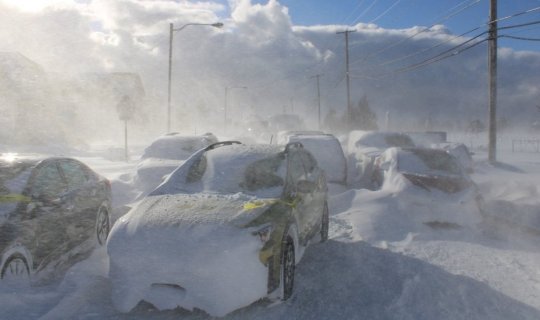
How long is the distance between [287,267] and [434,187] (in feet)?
15.4

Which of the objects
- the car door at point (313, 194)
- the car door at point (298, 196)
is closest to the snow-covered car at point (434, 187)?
the car door at point (313, 194)

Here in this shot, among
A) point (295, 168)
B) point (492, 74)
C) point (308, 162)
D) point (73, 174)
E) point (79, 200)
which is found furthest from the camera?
point (492, 74)

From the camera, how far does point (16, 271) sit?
420 cm

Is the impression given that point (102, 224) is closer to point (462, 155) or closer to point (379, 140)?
point (379, 140)

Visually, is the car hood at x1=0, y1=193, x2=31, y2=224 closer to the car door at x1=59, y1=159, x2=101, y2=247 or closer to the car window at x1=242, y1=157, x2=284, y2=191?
the car door at x1=59, y1=159, x2=101, y2=247

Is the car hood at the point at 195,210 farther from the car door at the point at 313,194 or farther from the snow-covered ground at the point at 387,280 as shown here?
the car door at the point at 313,194

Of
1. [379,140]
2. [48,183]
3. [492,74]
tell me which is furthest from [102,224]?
[492,74]

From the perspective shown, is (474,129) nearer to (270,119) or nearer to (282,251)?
(270,119)

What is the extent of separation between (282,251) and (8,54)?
128 ft

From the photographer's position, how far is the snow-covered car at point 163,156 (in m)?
10.7

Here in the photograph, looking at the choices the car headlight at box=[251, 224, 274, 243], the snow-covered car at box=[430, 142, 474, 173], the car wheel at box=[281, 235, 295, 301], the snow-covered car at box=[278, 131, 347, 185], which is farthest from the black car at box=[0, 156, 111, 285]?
the snow-covered car at box=[430, 142, 474, 173]

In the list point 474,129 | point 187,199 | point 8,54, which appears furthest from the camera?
point 474,129

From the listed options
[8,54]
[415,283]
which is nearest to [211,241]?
[415,283]

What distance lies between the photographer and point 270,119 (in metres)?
38.2
